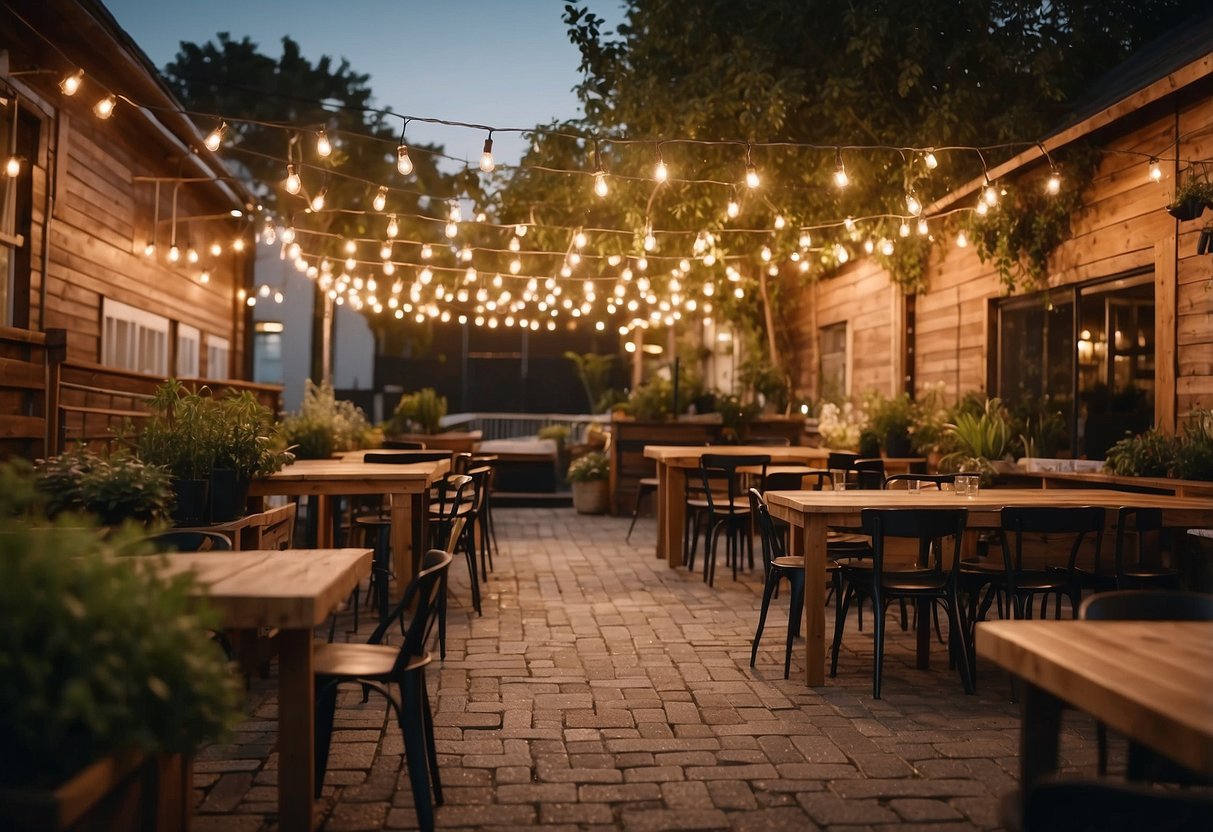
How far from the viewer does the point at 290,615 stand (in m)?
2.37

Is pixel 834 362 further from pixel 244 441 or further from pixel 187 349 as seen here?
pixel 244 441

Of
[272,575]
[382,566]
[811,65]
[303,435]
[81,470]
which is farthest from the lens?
[811,65]

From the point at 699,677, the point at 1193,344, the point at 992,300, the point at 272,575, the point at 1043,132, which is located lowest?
the point at 699,677

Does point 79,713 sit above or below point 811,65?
below

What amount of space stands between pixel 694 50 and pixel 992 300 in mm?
3850

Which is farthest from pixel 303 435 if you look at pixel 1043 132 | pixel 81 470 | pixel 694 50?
pixel 1043 132

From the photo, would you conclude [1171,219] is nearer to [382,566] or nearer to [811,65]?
[811,65]

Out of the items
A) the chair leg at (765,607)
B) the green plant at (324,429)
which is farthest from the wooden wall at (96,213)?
the chair leg at (765,607)

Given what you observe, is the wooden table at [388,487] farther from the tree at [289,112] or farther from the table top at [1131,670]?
the tree at [289,112]

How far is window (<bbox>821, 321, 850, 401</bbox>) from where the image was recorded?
1230 centimetres

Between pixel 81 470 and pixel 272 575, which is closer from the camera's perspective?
pixel 272 575

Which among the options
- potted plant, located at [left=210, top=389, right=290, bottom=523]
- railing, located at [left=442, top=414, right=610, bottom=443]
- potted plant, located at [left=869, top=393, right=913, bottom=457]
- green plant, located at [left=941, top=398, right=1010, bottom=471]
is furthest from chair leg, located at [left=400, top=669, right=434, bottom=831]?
railing, located at [left=442, top=414, right=610, bottom=443]

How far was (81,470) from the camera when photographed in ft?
12.8

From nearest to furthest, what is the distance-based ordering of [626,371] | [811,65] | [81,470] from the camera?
[81,470] < [811,65] < [626,371]
